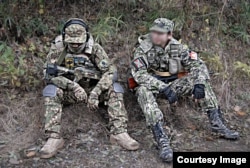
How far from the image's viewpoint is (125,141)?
5.10 meters

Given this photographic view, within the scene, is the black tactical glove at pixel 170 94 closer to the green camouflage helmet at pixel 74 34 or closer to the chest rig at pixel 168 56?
the chest rig at pixel 168 56

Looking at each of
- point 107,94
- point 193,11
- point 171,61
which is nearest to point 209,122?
point 171,61

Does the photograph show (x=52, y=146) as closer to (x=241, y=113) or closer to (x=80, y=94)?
(x=80, y=94)

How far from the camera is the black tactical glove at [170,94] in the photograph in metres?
5.20

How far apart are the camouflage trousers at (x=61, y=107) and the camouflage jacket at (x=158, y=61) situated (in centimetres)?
40

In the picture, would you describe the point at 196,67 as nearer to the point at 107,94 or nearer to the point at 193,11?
the point at 107,94

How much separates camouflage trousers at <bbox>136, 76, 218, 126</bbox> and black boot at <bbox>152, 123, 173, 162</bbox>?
8cm

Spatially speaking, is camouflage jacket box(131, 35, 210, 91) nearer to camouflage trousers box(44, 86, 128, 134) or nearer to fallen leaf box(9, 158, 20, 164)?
camouflage trousers box(44, 86, 128, 134)

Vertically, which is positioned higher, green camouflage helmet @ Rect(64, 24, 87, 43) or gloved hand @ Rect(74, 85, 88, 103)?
green camouflage helmet @ Rect(64, 24, 87, 43)

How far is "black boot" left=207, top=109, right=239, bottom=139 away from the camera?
5312 millimetres

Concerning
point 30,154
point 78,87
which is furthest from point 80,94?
point 30,154

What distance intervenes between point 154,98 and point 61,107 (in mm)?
1109

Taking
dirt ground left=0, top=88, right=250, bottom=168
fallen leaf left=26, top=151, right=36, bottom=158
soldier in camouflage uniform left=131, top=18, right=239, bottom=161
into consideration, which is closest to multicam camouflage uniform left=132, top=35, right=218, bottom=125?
soldier in camouflage uniform left=131, top=18, right=239, bottom=161

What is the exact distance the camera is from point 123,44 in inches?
271
